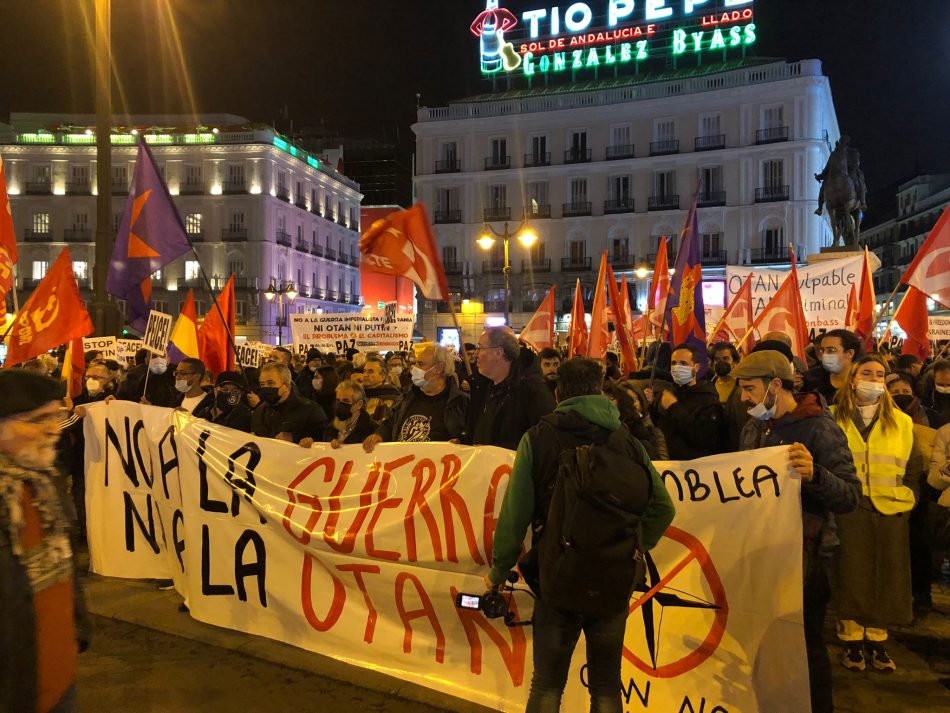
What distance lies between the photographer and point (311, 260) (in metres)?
58.6

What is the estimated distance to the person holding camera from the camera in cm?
278

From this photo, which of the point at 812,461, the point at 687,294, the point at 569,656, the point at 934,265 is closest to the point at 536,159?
the point at 934,265

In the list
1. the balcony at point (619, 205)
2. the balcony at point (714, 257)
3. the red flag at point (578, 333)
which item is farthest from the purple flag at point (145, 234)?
the balcony at point (619, 205)

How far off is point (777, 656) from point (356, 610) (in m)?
2.20

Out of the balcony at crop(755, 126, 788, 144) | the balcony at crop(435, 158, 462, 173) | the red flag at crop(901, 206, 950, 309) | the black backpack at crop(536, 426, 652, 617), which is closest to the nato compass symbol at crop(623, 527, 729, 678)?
the black backpack at crop(536, 426, 652, 617)

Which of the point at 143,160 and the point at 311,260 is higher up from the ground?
the point at 311,260

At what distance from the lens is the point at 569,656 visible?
3.00 meters

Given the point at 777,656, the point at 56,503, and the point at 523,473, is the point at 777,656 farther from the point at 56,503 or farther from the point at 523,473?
the point at 56,503

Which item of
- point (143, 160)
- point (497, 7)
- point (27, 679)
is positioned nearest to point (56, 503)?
point (27, 679)

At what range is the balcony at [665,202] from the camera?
150ft

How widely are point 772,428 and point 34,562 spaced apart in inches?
116

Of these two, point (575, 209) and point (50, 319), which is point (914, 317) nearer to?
point (50, 319)

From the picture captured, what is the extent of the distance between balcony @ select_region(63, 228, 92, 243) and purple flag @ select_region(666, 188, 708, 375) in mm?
54944

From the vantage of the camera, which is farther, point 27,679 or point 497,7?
point 497,7
